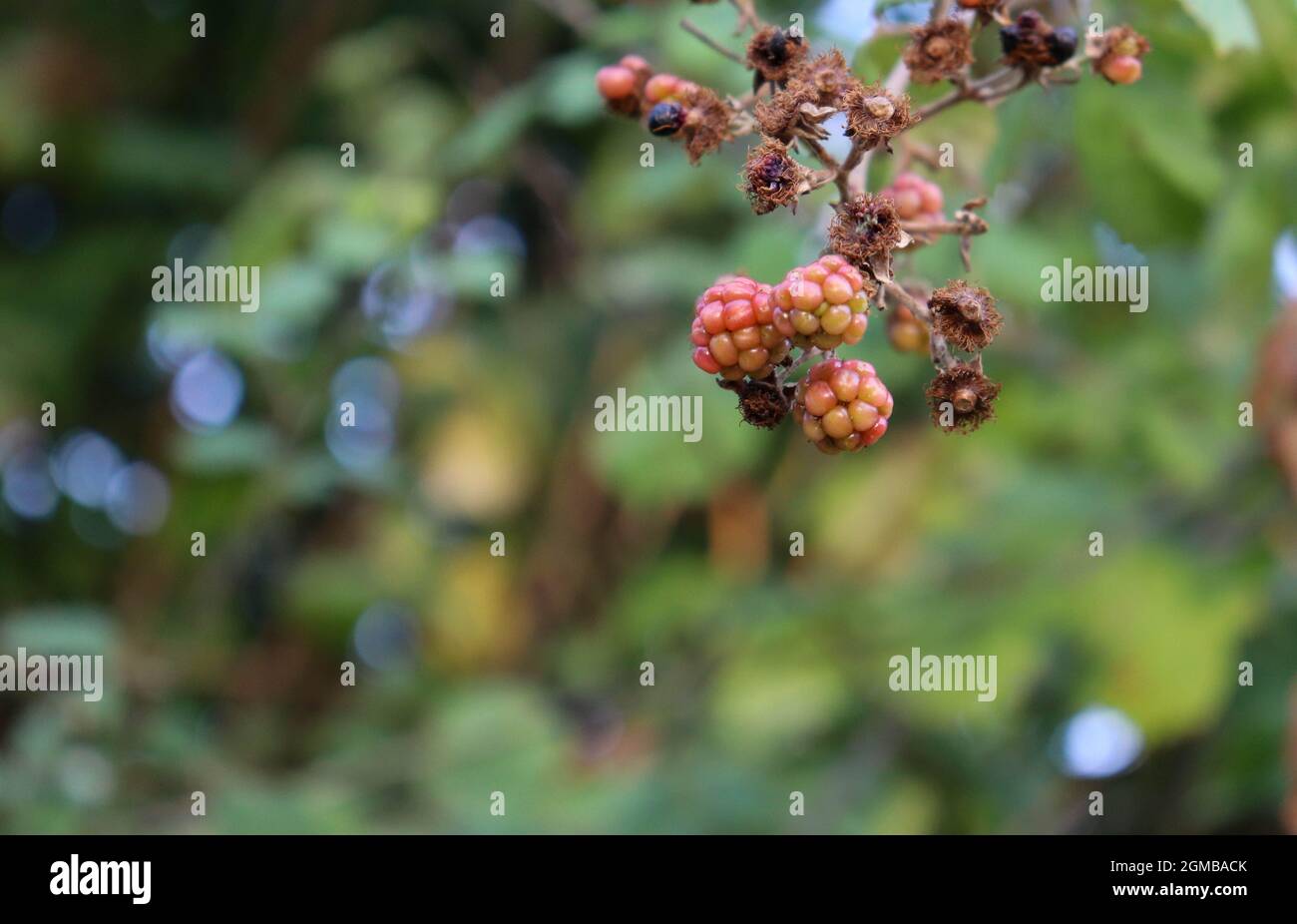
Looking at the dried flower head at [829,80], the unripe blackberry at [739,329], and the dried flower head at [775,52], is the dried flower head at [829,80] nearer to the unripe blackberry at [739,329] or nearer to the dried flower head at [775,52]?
the dried flower head at [775,52]

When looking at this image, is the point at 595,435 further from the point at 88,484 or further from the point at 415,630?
the point at 88,484

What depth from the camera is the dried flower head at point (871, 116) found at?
3.88ft

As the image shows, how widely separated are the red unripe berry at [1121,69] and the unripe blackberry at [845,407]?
2.01ft

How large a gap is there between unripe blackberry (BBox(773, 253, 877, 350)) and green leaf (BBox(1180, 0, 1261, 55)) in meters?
0.69

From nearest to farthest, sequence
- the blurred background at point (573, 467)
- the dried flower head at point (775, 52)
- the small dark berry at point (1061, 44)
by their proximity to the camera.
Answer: the dried flower head at point (775, 52)
the small dark berry at point (1061, 44)
the blurred background at point (573, 467)

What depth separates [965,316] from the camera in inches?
47.2

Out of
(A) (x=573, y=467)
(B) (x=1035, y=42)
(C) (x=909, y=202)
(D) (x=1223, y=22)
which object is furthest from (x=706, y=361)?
(A) (x=573, y=467)

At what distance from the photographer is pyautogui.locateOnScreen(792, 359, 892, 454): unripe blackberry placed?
1.16 meters

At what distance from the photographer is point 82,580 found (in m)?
4.76

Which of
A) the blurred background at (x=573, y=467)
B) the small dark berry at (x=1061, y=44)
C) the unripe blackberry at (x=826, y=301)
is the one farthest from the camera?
the blurred background at (x=573, y=467)

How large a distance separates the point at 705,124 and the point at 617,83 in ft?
0.67

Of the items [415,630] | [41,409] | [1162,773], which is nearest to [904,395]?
[1162,773]

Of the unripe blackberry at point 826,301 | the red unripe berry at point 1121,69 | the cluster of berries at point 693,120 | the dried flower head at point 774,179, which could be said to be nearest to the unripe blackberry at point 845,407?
the unripe blackberry at point 826,301

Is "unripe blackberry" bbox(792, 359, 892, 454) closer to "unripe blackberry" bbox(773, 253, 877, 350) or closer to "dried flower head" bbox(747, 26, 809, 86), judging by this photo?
"unripe blackberry" bbox(773, 253, 877, 350)
